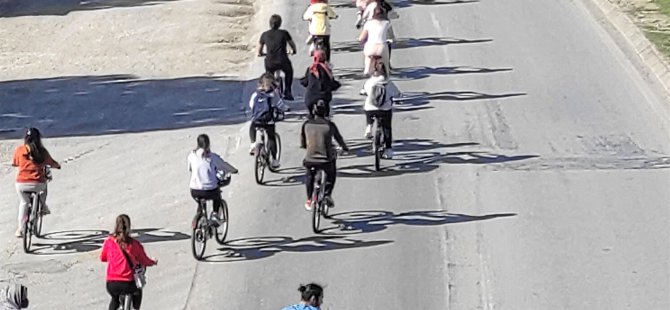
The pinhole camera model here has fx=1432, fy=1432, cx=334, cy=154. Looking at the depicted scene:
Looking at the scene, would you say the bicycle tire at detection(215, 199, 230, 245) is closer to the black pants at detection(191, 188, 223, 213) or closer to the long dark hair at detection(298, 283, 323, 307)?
the black pants at detection(191, 188, 223, 213)

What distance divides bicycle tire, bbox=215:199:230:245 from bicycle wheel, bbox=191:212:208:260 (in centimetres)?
37

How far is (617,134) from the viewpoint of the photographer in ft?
77.2

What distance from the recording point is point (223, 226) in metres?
18.5

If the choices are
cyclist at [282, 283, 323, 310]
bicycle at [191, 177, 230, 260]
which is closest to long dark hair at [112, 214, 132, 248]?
bicycle at [191, 177, 230, 260]

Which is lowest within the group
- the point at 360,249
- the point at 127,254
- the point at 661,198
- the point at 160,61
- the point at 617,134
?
the point at 127,254

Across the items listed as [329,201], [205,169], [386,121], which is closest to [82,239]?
[205,169]

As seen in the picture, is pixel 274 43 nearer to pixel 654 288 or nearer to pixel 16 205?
pixel 16 205

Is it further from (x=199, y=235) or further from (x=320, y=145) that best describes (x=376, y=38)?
(x=199, y=235)

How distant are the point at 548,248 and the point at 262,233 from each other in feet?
12.4

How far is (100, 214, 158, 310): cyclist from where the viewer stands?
14.7 metres

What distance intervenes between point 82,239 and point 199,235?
7.46 ft

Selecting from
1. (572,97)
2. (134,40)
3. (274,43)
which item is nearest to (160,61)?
(134,40)

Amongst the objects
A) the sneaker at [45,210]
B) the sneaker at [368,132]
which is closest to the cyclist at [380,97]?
the sneaker at [368,132]

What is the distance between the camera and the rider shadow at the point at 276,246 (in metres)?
18.1
